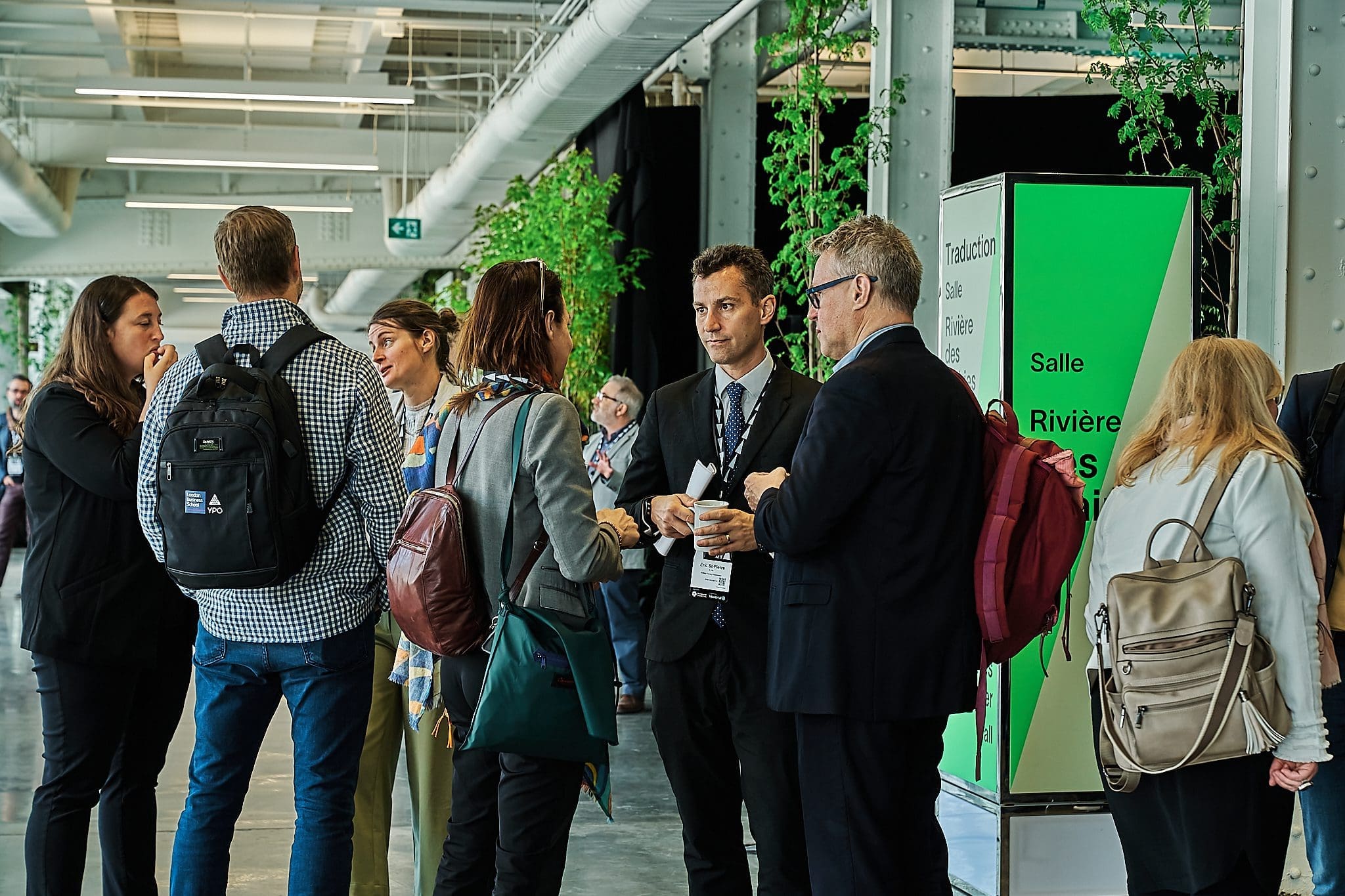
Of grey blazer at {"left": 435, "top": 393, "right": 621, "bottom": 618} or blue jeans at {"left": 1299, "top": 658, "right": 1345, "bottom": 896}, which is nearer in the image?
grey blazer at {"left": 435, "top": 393, "right": 621, "bottom": 618}

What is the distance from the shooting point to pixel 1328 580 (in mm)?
3096

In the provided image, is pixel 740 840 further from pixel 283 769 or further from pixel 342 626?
pixel 283 769

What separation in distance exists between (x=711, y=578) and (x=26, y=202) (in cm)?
1289

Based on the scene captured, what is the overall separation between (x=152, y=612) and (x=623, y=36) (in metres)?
4.92

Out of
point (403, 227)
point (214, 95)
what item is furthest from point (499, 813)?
point (403, 227)

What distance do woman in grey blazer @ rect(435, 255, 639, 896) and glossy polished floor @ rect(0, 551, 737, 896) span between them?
4.16 feet

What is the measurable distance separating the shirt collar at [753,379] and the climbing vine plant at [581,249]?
5267mm

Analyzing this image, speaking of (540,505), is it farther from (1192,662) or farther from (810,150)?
(810,150)

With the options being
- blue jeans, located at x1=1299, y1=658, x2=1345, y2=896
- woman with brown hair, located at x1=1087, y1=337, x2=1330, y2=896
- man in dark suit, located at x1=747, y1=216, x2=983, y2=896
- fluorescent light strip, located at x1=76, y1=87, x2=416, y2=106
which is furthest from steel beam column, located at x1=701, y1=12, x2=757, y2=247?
man in dark suit, located at x1=747, y1=216, x2=983, y2=896

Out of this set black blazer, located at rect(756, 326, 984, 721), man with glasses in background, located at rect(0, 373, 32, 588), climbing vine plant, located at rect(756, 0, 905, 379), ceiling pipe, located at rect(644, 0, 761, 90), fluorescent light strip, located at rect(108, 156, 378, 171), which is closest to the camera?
black blazer, located at rect(756, 326, 984, 721)

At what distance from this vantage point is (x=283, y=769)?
5684 millimetres

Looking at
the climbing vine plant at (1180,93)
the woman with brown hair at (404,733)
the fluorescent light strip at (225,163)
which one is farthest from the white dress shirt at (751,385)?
the fluorescent light strip at (225,163)

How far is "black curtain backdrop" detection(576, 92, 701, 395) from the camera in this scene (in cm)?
860

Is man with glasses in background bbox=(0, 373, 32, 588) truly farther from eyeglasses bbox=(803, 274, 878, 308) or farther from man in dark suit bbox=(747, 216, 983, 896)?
man in dark suit bbox=(747, 216, 983, 896)
